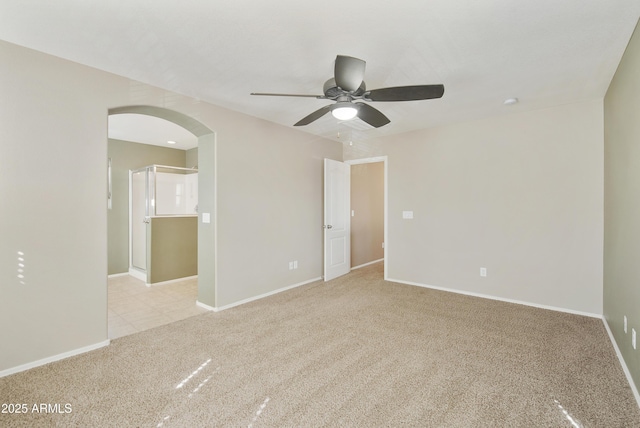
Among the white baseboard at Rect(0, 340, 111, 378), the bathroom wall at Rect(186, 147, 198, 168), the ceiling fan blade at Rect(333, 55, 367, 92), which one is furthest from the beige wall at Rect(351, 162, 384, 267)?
the white baseboard at Rect(0, 340, 111, 378)

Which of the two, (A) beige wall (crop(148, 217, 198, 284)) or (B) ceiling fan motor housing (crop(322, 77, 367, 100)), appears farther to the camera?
(A) beige wall (crop(148, 217, 198, 284))

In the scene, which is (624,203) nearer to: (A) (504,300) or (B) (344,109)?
(A) (504,300)

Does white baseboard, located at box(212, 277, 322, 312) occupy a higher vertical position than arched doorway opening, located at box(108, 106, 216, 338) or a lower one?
lower

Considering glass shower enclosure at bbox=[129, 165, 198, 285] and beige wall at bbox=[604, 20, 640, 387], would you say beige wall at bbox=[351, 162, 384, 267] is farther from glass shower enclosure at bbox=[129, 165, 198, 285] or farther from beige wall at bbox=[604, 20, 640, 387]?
beige wall at bbox=[604, 20, 640, 387]

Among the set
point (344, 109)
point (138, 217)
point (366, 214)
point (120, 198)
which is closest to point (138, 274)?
point (138, 217)

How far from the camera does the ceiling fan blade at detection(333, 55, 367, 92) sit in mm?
1812

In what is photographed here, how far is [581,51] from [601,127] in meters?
1.46

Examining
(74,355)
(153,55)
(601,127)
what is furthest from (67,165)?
(601,127)

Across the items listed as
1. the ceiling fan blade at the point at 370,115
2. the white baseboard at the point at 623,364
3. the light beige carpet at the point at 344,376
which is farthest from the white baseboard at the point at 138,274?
the white baseboard at the point at 623,364

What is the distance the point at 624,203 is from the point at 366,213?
4194 millimetres

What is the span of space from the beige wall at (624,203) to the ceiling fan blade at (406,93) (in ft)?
4.20

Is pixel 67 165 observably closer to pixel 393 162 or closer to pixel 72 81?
pixel 72 81

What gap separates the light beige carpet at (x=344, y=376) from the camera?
5.62 ft

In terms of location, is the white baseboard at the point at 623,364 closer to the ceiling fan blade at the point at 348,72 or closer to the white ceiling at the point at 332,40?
the white ceiling at the point at 332,40
